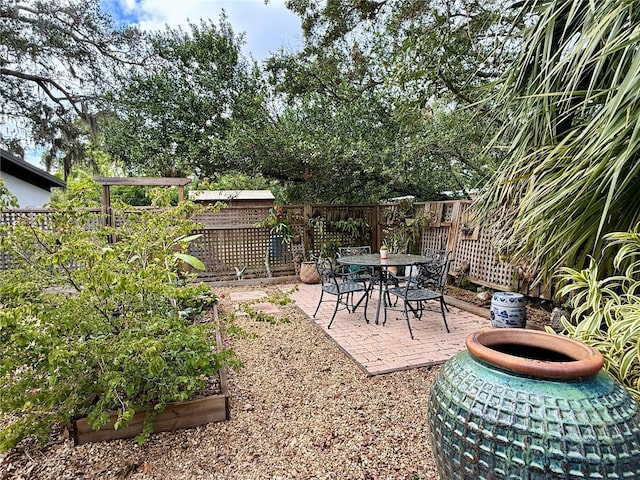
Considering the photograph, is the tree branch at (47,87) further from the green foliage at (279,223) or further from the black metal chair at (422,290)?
the black metal chair at (422,290)

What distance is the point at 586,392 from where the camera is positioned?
102 cm

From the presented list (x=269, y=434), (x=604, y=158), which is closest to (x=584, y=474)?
(x=604, y=158)

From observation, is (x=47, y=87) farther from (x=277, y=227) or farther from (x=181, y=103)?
(x=277, y=227)

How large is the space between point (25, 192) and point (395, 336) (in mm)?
11737

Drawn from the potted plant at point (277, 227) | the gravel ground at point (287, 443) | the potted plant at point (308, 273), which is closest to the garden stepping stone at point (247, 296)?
the potted plant at point (308, 273)

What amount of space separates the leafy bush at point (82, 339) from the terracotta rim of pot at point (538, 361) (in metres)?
1.43

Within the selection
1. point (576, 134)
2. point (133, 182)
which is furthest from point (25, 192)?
point (576, 134)

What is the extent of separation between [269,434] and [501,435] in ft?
4.83

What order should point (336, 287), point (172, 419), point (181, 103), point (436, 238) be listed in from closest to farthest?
point (172, 419)
point (336, 287)
point (436, 238)
point (181, 103)

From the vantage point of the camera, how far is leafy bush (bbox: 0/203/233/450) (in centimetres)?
174

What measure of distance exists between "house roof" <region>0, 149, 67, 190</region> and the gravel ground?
357 inches

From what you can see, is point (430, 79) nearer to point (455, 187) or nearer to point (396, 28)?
point (396, 28)

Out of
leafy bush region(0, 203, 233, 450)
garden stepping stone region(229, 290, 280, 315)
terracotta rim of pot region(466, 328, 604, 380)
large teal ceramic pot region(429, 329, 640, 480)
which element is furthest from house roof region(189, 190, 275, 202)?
large teal ceramic pot region(429, 329, 640, 480)

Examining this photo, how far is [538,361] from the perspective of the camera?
1.09m
